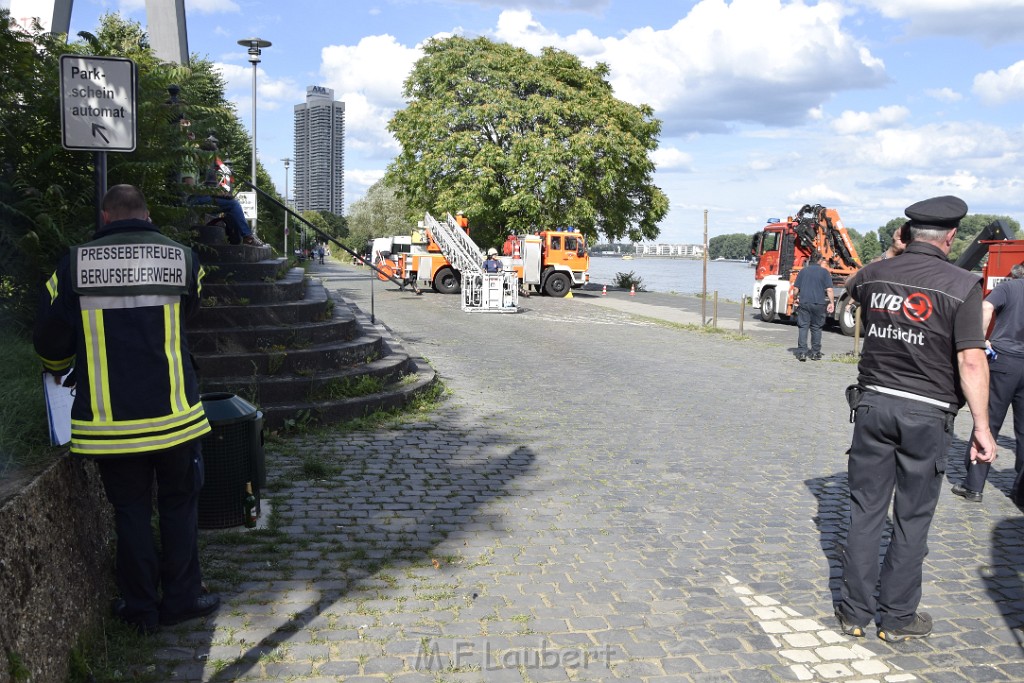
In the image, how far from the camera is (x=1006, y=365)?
656 centimetres

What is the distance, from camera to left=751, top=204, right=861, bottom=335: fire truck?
77.4 feet

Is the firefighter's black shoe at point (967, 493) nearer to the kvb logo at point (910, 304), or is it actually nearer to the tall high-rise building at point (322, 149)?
the kvb logo at point (910, 304)

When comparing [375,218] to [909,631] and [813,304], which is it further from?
[909,631]

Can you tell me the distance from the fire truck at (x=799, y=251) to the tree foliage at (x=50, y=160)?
19092 mm

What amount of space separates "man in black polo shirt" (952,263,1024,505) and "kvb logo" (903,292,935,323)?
9.21 feet

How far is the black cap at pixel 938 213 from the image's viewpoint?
413 cm

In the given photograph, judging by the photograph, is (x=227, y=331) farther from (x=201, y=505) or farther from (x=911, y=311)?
(x=911, y=311)

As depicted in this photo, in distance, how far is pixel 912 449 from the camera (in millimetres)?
4102

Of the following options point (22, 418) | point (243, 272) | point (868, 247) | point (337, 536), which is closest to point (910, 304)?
point (337, 536)

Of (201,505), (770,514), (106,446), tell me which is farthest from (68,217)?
(770,514)

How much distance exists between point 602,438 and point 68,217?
4950 mm

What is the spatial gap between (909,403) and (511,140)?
116 feet

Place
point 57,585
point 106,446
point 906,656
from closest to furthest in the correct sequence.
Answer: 1. point 57,585
2. point 106,446
3. point 906,656

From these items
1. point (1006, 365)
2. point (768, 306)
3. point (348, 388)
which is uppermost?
point (1006, 365)
